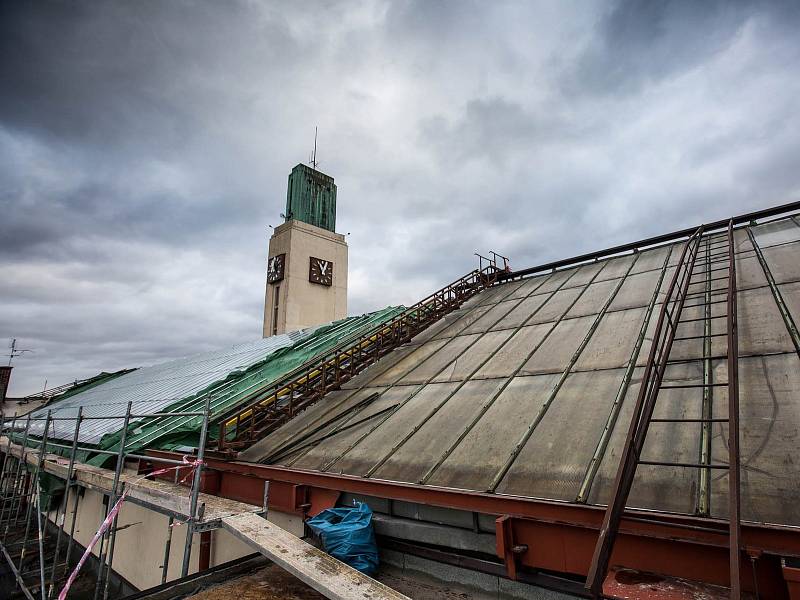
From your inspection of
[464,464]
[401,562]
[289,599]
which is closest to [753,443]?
[464,464]

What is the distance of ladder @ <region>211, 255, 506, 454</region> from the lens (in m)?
9.97

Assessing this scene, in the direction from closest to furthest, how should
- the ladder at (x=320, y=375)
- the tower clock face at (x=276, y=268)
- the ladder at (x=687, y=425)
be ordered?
the ladder at (x=687, y=425)
the ladder at (x=320, y=375)
the tower clock face at (x=276, y=268)

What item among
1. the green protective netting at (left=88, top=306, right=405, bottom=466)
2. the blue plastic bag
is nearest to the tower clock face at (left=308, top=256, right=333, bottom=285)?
the green protective netting at (left=88, top=306, right=405, bottom=466)

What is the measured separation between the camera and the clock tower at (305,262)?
2927 cm

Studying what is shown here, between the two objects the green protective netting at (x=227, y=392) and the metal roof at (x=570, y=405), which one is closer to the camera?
the metal roof at (x=570, y=405)

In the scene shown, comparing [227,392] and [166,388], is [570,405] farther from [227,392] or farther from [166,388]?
[166,388]

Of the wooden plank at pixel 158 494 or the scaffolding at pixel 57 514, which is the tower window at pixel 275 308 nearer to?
the scaffolding at pixel 57 514

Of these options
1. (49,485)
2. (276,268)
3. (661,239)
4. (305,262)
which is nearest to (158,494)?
(49,485)

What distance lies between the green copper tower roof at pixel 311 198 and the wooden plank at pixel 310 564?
1133 inches

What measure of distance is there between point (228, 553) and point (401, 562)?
13.6ft

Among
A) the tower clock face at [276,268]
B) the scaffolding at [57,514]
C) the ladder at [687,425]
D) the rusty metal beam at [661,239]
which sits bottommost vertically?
the scaffolding at [57,514]

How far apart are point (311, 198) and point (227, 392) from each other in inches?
889

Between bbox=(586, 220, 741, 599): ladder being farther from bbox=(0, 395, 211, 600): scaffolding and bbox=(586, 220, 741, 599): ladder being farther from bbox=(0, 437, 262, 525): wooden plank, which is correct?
bbox=(0, 395, 211, 600): scaffolding

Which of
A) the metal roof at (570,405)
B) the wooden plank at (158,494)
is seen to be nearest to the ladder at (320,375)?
the metal roof at (570,405)
